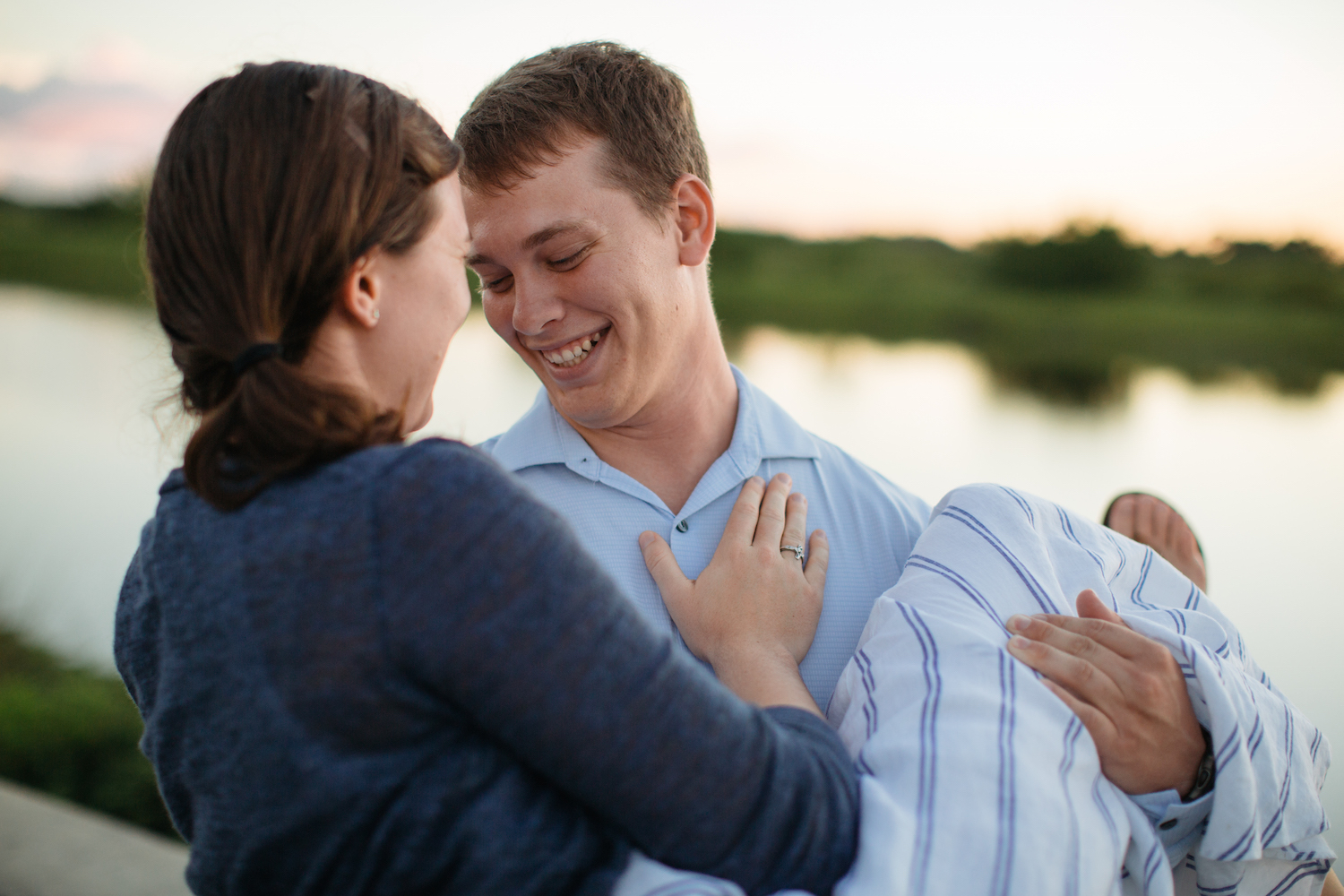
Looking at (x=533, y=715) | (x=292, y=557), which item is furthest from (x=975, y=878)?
(x=292, y=557)

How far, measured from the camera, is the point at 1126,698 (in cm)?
107

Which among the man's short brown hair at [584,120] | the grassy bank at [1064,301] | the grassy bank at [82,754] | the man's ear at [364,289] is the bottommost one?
the grassy bank at [82,754]

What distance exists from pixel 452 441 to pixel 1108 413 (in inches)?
408

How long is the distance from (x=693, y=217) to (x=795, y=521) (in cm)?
71

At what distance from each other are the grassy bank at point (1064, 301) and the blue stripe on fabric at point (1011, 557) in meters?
4.10

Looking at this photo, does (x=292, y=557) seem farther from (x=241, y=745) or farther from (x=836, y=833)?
(x=836, y=833)

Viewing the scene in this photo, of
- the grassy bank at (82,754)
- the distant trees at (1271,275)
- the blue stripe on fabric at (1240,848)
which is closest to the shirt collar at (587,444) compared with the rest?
the blue stripe on fabric at (1240,848)

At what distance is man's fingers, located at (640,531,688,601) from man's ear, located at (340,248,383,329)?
69cm

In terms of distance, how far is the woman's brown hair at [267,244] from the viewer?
78 cm

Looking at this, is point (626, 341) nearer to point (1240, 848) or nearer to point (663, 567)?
point (663, 567)

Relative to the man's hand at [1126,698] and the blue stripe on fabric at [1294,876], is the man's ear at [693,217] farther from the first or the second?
the blue stripe on fabric at [1294,876]

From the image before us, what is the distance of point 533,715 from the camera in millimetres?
725

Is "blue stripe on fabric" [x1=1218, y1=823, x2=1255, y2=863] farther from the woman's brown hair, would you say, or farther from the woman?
the woman's brown hair

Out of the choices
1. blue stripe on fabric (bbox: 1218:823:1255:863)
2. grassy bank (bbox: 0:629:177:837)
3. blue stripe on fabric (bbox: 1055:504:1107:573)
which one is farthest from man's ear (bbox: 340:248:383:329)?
grassy bank (bbox: 0:629:177:837)
